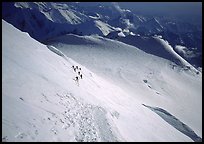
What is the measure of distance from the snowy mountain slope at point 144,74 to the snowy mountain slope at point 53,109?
13.2 m

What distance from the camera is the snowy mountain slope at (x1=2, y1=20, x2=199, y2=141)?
14.3 meters

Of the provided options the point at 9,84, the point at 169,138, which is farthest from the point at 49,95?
the point at 169,138

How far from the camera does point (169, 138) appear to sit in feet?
77.5

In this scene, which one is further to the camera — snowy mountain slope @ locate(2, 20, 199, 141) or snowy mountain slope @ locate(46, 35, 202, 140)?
snowy mountain slope @ locate(46, 35, 202, 140)

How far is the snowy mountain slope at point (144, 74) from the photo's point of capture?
41.3 meters

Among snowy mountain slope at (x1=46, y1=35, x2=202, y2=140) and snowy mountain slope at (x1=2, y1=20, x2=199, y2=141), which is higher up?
snowy mountain slope at (x1=46, y1=35, x2=202, y2=140)

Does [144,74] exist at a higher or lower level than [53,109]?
higher

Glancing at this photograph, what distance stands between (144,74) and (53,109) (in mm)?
37458

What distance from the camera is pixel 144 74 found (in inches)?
2072

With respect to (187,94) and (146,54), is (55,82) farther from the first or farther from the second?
(146,54)

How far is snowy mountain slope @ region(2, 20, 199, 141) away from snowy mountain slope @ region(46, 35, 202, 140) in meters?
13.2

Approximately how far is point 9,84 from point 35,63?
19.9ft

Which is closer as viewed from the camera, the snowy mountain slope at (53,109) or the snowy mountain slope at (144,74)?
the snowy mountain slope at (53,109)

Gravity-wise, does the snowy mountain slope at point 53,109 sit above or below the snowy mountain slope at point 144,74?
below
